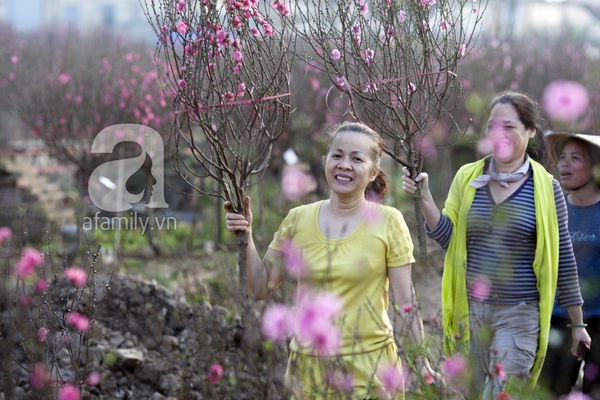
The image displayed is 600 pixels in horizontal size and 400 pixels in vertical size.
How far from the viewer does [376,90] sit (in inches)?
166

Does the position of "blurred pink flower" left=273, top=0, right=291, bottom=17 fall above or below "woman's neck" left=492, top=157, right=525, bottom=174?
above

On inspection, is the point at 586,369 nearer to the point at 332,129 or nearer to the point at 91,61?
the point at 332,129

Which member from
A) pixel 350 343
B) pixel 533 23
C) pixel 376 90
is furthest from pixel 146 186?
pixel 533 23

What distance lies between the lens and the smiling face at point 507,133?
3758 mm

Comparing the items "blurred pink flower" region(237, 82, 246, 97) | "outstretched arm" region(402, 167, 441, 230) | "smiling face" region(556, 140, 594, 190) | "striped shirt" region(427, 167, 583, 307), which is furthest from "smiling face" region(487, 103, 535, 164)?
"blurred pink flower" region(237, 82, 246, 97)

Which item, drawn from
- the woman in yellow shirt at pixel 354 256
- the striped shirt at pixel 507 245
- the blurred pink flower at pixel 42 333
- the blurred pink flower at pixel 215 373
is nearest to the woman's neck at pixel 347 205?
the woman in yellow shirt at pixel 354 256

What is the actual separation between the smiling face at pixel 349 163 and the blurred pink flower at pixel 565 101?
2694 millimetres

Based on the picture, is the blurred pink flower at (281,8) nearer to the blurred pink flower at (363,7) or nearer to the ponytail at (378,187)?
the blurred pink flower at (363,7)

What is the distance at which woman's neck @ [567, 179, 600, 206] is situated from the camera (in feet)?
14.2

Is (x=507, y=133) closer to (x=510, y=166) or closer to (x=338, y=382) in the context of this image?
(x=510, y=166)

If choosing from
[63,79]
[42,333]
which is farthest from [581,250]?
[63,79]

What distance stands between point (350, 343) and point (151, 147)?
8.56 meters

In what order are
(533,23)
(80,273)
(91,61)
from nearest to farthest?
1. (80,273)
2. (91,61)
3. (533,23)

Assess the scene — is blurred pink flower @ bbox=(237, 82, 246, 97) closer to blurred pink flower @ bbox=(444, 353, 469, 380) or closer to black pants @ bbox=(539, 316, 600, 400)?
blurred pink flower @ bbox=(444, 353, 469, 380)
